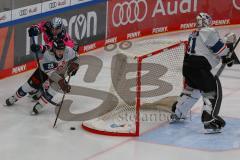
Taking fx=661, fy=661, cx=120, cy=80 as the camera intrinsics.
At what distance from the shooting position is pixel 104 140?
6.75 meters

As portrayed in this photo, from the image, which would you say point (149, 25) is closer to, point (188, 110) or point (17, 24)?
point (17, 24)

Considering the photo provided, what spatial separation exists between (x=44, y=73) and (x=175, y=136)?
1.85m

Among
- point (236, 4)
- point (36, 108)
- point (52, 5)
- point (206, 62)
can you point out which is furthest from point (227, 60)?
point (236, 4)

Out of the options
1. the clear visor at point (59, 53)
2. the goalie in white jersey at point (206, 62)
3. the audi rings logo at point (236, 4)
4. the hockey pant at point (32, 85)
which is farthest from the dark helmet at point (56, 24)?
the audi rings logo at point (236, 4)

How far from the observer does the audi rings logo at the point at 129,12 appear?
11156mm

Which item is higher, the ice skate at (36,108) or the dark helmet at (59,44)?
the dark helmet at (59,44)

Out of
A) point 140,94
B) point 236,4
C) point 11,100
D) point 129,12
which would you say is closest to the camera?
point 140,94

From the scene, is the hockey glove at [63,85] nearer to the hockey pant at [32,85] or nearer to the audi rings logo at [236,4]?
the hockey pant at [32,85]

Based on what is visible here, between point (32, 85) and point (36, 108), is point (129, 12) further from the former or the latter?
point (36, 108)

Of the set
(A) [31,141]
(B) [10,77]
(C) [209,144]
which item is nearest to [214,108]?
(C) [209,144]

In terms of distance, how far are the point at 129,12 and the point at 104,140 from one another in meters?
4.94

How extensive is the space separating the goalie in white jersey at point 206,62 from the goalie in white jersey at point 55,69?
1422mm

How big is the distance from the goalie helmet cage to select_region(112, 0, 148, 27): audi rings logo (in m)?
3.62

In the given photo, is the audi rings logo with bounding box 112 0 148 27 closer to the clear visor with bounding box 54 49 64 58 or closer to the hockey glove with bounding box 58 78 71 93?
the clear visor with bounding box 54 49 64 58
